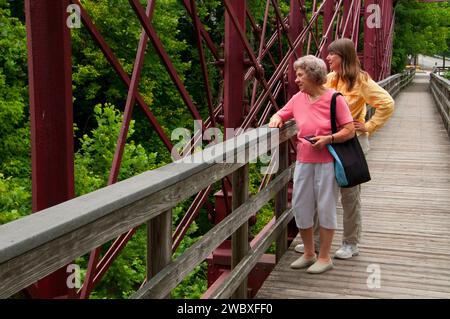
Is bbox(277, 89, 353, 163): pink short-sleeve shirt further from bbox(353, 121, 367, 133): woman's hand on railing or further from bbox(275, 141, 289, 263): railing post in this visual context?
bbox(275, 141, 289, 263): railing post

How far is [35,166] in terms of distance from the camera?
2.61m

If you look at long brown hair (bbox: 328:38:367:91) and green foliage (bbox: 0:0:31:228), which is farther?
green foliage (bbox: 0:0:31:228)

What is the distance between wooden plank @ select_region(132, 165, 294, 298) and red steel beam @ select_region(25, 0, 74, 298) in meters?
0.38

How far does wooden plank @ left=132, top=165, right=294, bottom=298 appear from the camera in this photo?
2.60 metres

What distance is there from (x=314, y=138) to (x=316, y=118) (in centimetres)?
13

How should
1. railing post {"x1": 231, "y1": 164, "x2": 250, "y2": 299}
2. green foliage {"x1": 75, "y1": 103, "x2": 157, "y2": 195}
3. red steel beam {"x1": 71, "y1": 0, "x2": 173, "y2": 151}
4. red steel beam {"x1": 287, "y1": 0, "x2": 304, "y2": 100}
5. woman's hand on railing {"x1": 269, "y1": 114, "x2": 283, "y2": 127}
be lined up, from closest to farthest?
red steel beam {"x1": 71, "y1": 0, "x2": 173, "y2": 151}
railing post {"x1": 231, "y1": 164, "x2": 250, "y2": 299}
woman's hand on railing {"x1": 269, "y1": 114, "x2": 283, "y2": 127}
red steel beam {"x1": 287, "y1": 0, "x2": 304, "y2": 100}
green foliage {"x1": 75, "y1": 103, "x2": 157, "y2": 195}

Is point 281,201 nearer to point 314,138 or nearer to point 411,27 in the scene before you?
point 314,138

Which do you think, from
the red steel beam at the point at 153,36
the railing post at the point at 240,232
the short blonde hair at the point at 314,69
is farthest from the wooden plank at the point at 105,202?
the short blonde hair at the point at 314,69

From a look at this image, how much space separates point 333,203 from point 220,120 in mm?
1410

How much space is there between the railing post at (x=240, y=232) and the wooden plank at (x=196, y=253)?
0.06 meters

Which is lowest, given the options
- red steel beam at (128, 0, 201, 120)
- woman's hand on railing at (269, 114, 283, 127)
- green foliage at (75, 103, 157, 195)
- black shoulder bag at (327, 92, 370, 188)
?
green foliage at (75, 103, 157, 195)

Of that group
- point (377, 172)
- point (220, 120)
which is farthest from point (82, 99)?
point (220, 120)

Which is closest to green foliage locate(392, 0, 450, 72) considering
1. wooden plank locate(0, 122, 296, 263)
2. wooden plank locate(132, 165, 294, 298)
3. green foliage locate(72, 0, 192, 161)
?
green foliage locate(72, 0, 192, 161)

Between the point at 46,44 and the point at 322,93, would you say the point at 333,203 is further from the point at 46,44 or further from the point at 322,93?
the point at 46,44
